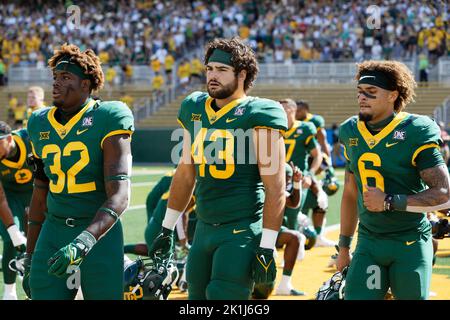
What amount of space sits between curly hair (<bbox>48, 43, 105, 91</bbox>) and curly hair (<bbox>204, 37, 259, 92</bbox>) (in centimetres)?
62

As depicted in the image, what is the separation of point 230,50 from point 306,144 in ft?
18.1

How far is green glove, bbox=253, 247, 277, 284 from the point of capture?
441cm

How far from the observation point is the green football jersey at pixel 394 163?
4656 mm

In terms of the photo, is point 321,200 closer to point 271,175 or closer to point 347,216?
point 347,216

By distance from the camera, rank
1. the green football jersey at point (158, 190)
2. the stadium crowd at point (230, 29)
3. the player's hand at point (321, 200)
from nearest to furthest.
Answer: the green football jersey at point (158, 190) → the player's hand at point (321, 200) → the stadium crowd at point (230, 29)

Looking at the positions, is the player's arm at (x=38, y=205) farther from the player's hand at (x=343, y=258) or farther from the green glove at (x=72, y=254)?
the player's hand at (x=343, y=258)

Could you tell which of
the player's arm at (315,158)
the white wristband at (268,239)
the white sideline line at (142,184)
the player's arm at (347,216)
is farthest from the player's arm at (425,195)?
the white sideline line at (142,184)

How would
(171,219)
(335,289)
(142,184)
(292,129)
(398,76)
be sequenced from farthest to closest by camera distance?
(142,184), (292,129), (335,289), (171,219), (398,76)

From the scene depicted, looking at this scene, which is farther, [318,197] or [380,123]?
[318,197]

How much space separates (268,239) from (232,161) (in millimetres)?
485

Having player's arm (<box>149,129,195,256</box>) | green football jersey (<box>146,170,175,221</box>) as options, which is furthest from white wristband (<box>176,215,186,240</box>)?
player's arm (<box>149,129,195,256</box>)

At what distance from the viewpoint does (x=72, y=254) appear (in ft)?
13.5

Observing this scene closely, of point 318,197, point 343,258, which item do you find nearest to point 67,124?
point 343,258

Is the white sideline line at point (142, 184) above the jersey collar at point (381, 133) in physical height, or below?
below
